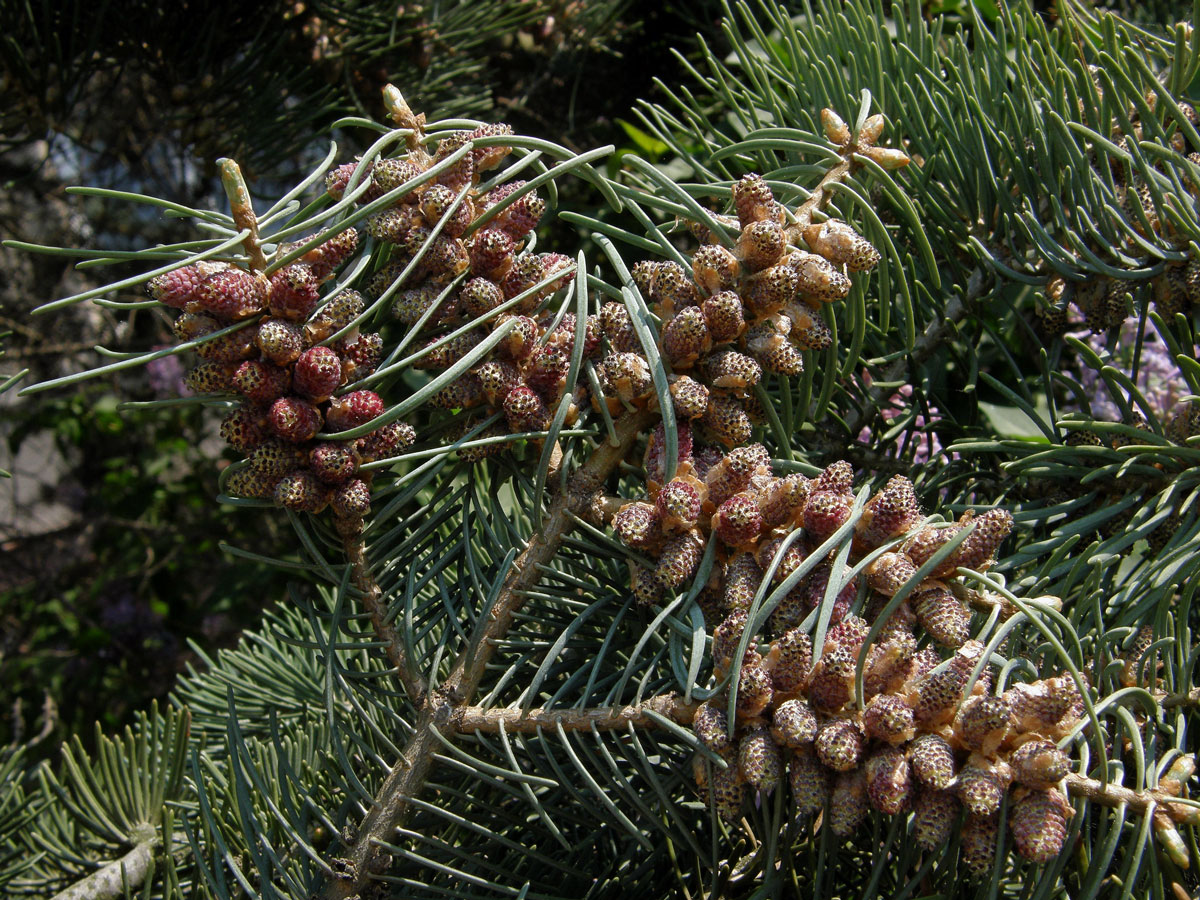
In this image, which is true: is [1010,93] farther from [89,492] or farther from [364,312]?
[89,492]

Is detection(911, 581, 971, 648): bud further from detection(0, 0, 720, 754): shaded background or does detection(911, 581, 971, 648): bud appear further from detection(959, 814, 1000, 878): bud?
detection(0, 0, 720, 754): shaded background

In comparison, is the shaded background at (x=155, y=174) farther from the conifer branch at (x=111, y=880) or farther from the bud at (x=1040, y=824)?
the bud at (x=1040, y=824)

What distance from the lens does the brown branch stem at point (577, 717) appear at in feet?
1.13

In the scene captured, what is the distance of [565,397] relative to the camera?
366 millimetres

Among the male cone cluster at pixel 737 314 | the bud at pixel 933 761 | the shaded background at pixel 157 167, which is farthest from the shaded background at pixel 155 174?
the bud at pixel 933 761

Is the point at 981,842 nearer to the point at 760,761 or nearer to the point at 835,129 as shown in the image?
the point at 760,761

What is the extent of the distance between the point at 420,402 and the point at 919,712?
0.72ft

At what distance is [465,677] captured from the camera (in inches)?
15.2

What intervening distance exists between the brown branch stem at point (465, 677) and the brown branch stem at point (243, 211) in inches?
6.3

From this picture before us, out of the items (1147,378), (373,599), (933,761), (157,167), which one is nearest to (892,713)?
(933,761)

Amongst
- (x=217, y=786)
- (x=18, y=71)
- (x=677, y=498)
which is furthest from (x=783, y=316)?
(x=18, y=71)

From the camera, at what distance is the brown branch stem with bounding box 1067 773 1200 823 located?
0.31 m

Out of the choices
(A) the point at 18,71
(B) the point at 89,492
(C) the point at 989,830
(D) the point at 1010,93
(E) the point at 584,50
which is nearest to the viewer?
(C) the point at 989,830

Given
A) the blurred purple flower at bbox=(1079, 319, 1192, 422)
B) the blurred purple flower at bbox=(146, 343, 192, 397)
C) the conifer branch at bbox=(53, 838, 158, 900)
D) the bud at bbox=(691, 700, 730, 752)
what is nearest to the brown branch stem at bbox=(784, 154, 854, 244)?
the bud at bbox=(691, 700, 730, 752)
